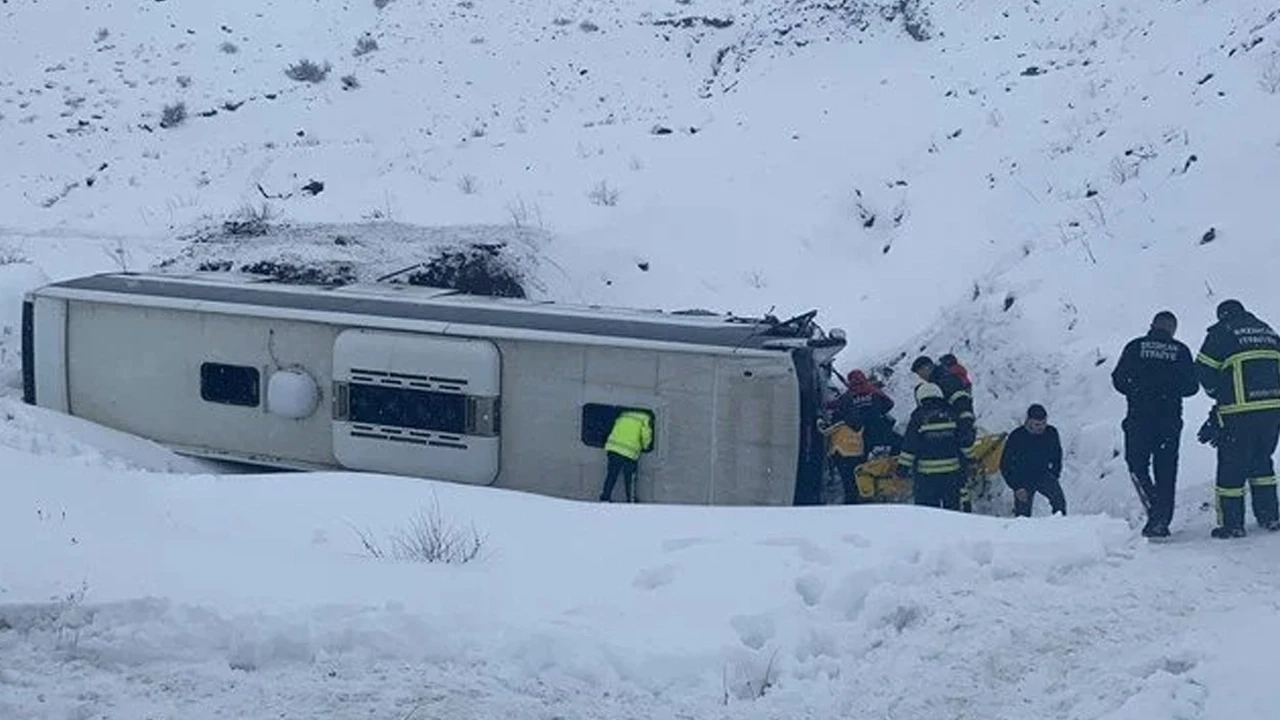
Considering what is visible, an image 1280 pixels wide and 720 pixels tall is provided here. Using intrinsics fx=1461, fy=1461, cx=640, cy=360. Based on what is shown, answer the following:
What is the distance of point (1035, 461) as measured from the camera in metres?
12.2

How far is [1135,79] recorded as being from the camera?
20047mm

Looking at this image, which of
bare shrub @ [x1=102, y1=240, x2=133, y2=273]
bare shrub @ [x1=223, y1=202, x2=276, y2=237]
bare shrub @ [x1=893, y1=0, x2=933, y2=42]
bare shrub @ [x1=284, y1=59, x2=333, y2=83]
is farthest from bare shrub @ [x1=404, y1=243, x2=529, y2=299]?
bare shrub @ [x1=284, y1=59, x2=333, y2=83]

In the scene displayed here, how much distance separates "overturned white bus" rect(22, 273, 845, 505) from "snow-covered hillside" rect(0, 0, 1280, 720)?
73cm

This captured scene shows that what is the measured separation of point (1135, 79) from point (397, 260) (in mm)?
10325

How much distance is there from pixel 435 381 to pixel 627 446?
198 cm

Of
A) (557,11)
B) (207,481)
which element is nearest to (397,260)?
(207,481)

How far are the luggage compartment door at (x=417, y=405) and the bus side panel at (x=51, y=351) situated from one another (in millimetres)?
3152

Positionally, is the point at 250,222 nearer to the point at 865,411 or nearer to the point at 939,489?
the point at 865,411

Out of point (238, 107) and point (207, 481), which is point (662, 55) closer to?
point (238, 107)

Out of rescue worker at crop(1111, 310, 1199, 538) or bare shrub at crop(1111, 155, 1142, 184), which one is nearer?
rescue worker at crop(1111, 310, 1199, 538)

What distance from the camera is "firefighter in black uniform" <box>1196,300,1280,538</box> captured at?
1045cm

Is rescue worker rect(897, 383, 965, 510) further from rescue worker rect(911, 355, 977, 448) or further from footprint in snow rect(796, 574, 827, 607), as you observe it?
footprint in snow rect(796, 574, 827, 607)

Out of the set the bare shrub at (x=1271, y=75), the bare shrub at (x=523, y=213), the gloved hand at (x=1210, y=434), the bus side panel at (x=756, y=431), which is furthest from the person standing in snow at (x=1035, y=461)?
the bare shrub at (x=523, y=213)

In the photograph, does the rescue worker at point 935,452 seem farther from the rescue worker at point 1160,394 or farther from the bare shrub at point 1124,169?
the bare shrub at point 1124,169
